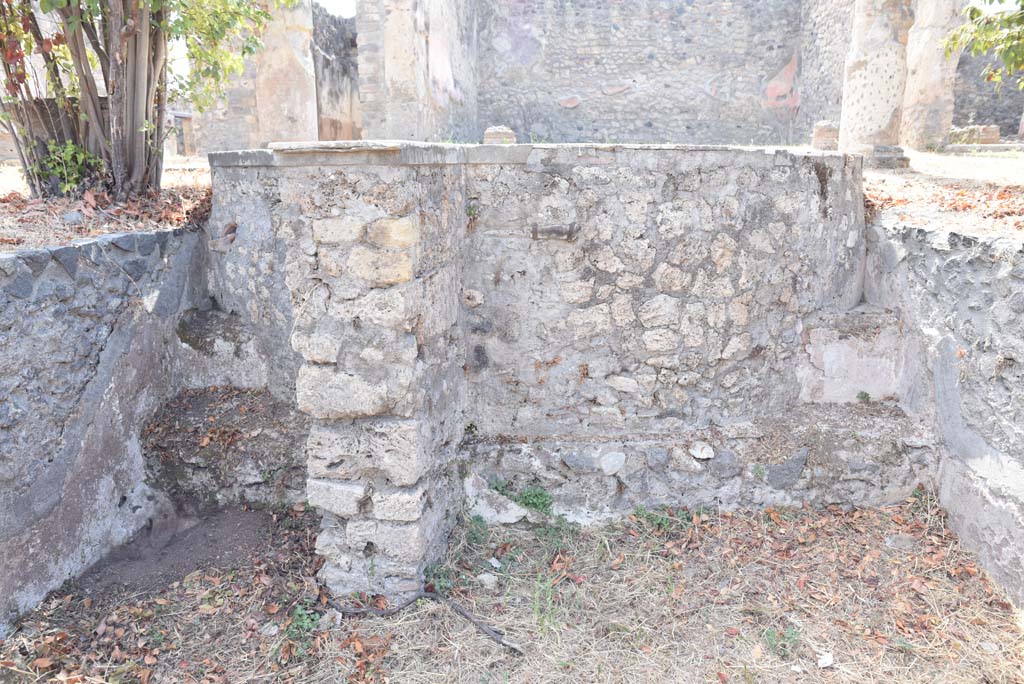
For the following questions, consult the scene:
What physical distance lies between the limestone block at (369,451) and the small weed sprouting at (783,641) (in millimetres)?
1696

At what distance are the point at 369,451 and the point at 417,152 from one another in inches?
51.4

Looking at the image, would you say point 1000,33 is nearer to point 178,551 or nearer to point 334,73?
point 178,551

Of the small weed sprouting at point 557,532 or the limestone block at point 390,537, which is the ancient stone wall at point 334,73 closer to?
the small weed sprouting at point 557,532

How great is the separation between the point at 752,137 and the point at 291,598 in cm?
1201

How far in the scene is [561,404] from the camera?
3797 mm

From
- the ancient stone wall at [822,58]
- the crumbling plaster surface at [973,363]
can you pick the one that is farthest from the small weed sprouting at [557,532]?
the ancient stone wall at [822,58]

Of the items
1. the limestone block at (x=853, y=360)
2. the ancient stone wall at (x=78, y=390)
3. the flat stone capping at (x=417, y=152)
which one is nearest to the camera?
the flat stone capping at (x=417, y=152)

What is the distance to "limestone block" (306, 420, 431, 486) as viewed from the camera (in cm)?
304

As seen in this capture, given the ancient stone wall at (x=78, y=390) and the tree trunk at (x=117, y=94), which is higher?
the tree trunk at (x=117, y=94)

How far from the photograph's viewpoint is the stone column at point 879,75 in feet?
22.6

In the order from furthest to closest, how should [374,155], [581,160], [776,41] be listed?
[776,41]
[581,160]
[374,155]

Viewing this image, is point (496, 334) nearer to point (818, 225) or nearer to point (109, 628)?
point (818, 225)

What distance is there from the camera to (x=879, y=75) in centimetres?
698

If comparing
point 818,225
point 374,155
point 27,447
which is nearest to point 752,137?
point 818,225
